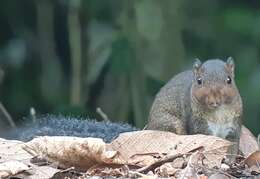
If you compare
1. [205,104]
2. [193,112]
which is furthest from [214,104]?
[193,112]

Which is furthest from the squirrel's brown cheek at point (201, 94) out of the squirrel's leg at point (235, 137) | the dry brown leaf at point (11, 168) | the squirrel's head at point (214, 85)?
the dry brown leaf at point (11, 168)

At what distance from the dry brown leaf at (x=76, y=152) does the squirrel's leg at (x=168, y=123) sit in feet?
4.35

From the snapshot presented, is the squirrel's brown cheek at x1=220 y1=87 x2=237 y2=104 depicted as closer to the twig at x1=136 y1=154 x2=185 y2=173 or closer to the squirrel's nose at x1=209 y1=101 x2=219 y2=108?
the squirrel's nose at x1=209 y1=101 x2=219 y2=108

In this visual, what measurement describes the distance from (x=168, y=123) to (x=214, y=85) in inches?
23.8

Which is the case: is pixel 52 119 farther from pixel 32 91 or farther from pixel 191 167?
pixel 32 91

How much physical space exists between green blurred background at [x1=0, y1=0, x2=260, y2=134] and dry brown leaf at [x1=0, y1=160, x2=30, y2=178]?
487 cm

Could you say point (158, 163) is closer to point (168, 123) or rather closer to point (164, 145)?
point (164, 145)

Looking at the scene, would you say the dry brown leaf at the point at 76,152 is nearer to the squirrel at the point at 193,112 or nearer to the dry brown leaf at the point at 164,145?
the dry brown leaf at the point at 164,145

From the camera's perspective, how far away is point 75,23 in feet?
42.1

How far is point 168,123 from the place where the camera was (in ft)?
24.6

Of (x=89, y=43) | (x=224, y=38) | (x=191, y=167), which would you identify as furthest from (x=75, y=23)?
(x=191, y=167)

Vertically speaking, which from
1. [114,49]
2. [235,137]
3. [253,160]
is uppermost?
[253,160]

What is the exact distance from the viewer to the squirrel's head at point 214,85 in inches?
275

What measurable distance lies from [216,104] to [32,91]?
5.84 m
